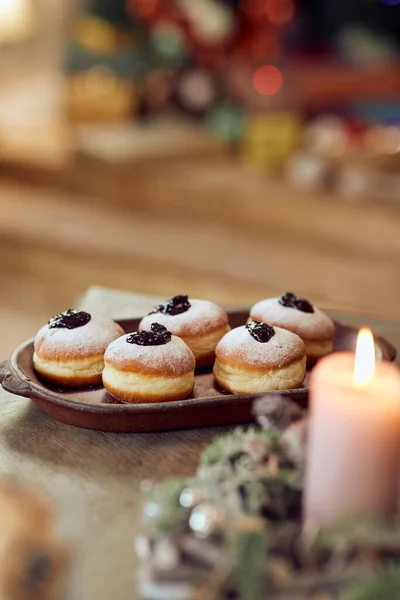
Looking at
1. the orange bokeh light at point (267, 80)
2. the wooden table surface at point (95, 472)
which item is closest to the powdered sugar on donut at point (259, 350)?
the wooden table surface at point (95, 472)

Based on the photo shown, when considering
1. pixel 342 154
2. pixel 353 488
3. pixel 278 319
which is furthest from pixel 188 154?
pixel 353 488

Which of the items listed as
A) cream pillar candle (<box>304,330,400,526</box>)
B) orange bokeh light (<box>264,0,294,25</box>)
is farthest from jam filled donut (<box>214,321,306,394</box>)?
orange bokeh light (<box>264,0,294,25</box>)

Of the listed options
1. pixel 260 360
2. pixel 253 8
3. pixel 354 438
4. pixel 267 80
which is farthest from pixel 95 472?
pixel 253 8

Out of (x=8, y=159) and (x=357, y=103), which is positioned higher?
(x=357, y=103)

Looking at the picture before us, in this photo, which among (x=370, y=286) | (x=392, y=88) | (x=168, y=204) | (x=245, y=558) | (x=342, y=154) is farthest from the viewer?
(x=392, y=88)

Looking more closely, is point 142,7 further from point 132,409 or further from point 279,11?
point 132,409

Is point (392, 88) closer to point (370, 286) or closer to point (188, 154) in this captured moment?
point (188, 154)
